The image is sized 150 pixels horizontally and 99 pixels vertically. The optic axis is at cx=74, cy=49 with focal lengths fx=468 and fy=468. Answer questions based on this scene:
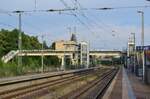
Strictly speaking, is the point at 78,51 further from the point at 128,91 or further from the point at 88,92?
the point at 88,92

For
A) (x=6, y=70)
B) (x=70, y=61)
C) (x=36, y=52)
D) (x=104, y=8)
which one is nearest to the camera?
(x=104, y=8)

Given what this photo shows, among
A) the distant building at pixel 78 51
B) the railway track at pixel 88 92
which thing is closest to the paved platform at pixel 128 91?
the railway track at pixel 88 92

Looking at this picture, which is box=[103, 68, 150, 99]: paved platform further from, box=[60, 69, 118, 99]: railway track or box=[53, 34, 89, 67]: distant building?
box=[53, 34, 89, 67]: distant building

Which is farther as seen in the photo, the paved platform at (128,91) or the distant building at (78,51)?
the distant building at (78,51)

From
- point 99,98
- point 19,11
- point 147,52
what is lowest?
point 99,98

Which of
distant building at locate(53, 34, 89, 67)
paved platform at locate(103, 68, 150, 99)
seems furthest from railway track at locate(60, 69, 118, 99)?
distant building at locate(53, 34, 89, 67)

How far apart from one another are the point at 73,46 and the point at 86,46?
5.25 meters

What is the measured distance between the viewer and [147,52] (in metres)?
52.9

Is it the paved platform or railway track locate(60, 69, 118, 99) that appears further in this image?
the paved platform

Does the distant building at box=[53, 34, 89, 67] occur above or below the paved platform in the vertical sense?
above

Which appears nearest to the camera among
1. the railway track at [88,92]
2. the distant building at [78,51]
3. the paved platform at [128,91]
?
the railway track at [88,92]

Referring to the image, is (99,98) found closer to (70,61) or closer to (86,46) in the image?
(70,61)

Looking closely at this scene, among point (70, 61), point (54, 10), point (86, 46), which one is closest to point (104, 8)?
point (54, 10)

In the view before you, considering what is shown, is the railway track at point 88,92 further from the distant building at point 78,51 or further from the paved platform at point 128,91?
the distant building at point 78,51
